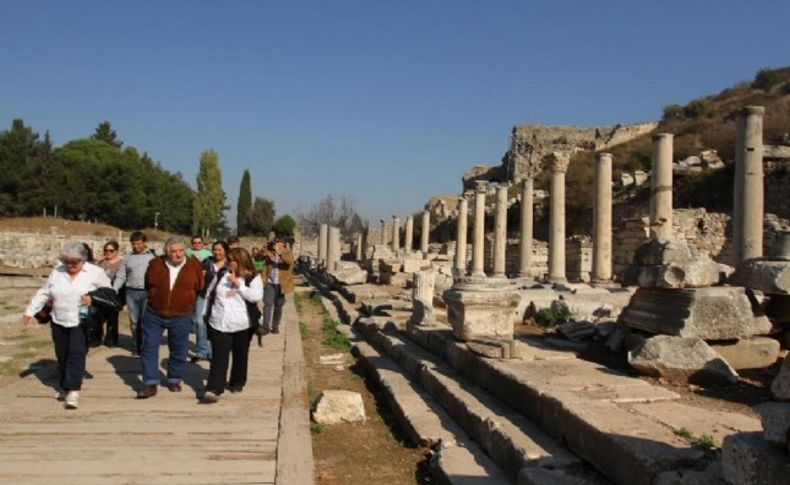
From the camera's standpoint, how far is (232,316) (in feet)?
22.0

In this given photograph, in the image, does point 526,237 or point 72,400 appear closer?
point 72,400

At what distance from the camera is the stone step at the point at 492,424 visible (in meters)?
4.41

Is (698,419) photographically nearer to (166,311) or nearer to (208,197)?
(166,311)

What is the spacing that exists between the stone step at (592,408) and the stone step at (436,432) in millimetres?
540

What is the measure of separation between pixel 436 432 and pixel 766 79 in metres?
59.4

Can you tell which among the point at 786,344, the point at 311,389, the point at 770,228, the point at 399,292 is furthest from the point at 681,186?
the point at 311,389

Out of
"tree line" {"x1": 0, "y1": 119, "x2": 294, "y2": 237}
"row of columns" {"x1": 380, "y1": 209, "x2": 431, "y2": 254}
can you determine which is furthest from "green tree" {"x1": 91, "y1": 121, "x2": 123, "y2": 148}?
"row of columns" {"x1": 380, "y1": 209, "x2": 431, "y2": 254}

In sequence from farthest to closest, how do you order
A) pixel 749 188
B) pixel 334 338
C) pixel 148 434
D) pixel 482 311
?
pixel 749 188 → pixel 334 338 → pixel 482 311 → pixel 148 434

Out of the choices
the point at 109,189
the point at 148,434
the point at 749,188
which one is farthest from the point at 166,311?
the point at 109,189

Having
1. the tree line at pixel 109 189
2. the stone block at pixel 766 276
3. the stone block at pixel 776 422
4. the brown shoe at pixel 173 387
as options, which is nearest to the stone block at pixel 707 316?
the stone block at pixel 766 276

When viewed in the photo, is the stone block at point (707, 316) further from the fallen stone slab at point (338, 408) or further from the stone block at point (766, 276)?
the fallen stone slab at point (338, 408)

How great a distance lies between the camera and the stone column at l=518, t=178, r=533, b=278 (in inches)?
949

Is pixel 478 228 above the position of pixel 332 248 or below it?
above

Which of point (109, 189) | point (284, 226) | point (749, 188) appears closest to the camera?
point (749, 188)
